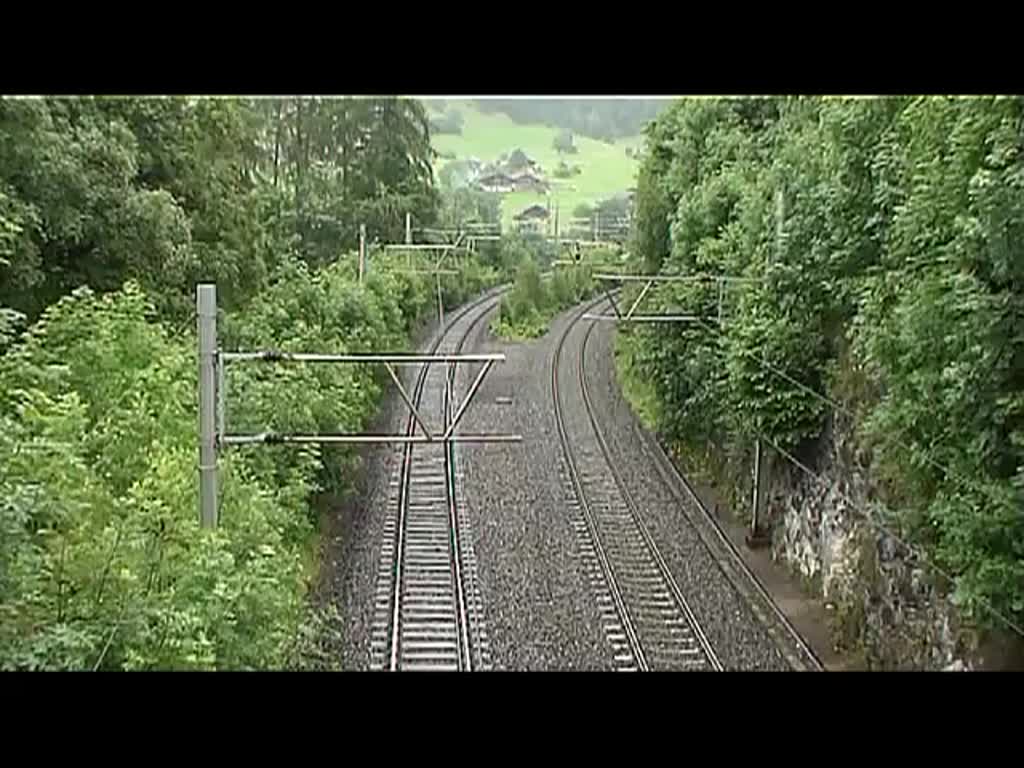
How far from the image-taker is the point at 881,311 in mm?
6707

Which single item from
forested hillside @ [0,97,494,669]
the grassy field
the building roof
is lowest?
forested hillside @ [0,97,494,669]

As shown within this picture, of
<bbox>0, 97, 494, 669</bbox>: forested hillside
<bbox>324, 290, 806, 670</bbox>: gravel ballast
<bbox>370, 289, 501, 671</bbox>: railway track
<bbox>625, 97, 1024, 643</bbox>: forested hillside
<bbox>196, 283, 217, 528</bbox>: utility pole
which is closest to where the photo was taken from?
<bbox>196, 283, 217, 528</bbox>: utility pole

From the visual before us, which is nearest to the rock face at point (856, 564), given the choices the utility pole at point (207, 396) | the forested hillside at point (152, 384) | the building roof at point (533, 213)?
the forested hillside at point (152, 384)

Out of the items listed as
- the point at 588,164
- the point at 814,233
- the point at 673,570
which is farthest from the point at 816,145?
the point at 588,164

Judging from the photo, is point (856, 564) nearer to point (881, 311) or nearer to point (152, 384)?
point (881, 311)

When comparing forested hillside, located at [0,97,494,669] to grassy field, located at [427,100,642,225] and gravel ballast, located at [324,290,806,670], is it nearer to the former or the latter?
gravel ballast, located at [324,290,806,670]

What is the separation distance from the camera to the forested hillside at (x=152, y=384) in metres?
4.68

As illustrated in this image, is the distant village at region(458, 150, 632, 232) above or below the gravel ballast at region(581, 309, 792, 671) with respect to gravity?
above

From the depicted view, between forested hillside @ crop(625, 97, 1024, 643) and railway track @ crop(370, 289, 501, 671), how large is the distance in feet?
8.17

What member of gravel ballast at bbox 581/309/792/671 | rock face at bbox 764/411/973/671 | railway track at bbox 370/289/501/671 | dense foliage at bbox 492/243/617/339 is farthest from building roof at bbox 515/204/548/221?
rock face at bbox 764/411/973/671

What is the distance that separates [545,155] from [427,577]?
20405 millimetres

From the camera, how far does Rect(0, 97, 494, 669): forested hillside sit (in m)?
4.68

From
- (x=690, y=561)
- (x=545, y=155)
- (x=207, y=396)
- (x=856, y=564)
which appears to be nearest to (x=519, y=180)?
(x=545, y=155)

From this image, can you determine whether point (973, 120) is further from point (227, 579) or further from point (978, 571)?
point (227, 579)
